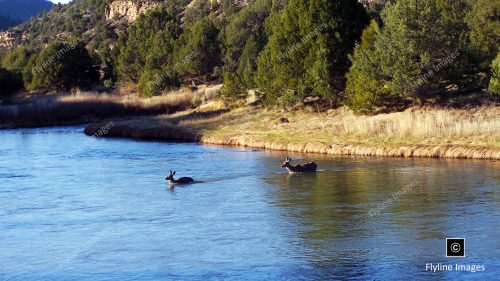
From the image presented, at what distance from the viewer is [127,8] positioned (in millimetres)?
161625

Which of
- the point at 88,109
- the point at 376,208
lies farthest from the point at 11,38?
the point at 376,208

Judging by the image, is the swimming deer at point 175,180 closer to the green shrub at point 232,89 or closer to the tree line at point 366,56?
the tree line at point 366,56

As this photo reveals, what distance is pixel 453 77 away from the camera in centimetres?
4628

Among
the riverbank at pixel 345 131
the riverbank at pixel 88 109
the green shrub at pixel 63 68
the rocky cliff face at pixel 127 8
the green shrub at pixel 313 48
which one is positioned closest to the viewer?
the riverbank at pixel 345 131

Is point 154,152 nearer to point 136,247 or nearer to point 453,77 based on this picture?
point 453,77

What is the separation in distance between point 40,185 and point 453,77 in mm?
24468

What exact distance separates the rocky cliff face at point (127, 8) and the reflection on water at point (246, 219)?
12095 centimetres

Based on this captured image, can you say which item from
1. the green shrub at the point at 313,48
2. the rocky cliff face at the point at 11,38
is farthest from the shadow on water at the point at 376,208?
the rocky cliff face at the point at 11,38

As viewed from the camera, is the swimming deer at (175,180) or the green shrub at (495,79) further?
the green shrub at (495,79)

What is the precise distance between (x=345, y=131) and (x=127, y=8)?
403 ft

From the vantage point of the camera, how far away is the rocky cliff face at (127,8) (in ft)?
518

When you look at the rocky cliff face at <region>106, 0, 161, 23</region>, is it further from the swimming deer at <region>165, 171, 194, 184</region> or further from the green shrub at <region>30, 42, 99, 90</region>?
the swimming deer at <region>165, 171, 194, 184</region>

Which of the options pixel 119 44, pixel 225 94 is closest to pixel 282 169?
pixel 225 94

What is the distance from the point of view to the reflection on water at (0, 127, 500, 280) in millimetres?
19859
